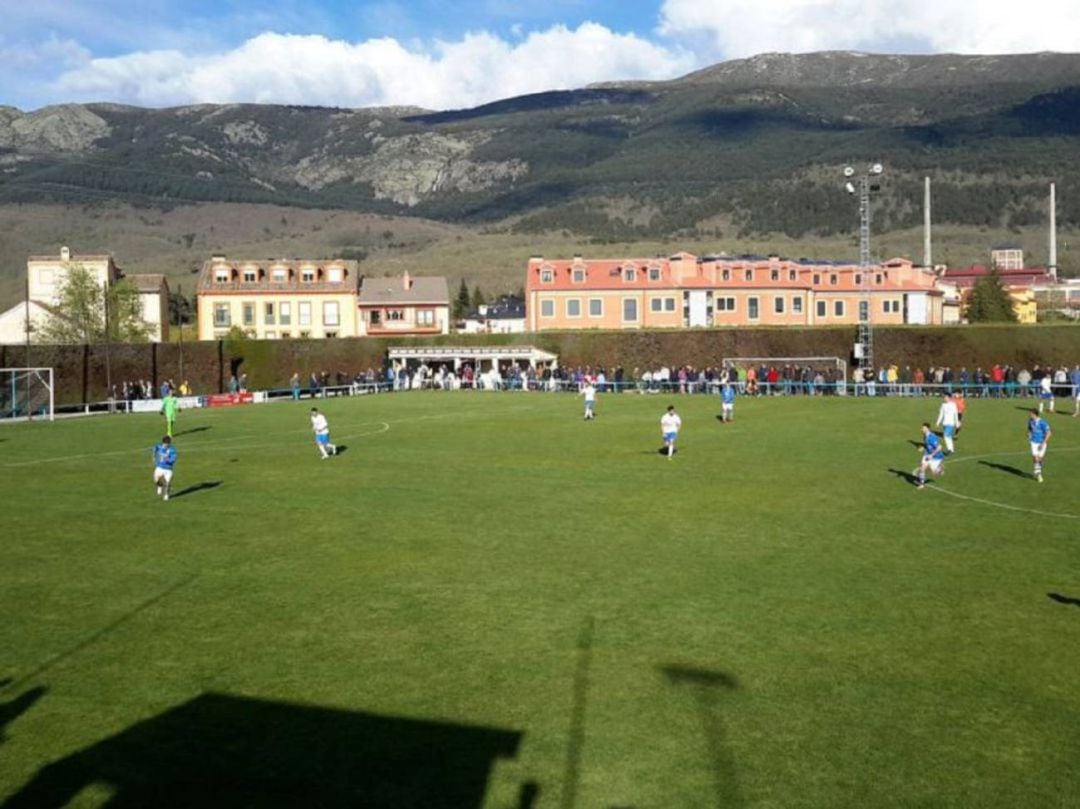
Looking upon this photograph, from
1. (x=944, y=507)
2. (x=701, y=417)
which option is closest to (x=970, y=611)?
(x=944, y=507)

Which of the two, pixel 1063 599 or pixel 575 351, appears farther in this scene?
pixel 575 351

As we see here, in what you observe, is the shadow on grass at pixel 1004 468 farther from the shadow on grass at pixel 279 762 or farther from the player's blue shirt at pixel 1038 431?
the shadow on grass at pixel 279 762

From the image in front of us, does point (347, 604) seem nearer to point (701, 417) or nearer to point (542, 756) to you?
point (542, 756)

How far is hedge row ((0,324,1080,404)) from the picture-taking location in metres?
65.1

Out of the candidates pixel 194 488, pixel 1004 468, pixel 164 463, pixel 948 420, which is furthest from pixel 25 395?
pixel 1004 468

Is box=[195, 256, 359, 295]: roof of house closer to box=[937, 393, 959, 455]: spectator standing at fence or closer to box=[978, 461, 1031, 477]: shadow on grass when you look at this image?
box=[937, 393, 959, 455]: spectator standing at fence

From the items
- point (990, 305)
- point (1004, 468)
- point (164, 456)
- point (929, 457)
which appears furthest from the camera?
point (990, 305)

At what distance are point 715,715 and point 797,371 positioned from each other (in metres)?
56.9

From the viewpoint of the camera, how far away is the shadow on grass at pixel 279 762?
9031mm

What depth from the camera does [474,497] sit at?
2422 centimetres

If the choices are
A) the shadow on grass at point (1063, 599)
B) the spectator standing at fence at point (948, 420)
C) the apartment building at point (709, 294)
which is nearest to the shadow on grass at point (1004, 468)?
the spectator standing at fence at point (948, 420)

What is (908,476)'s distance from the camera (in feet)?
88.0

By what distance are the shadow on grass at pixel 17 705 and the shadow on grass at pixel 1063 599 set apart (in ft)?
43.6

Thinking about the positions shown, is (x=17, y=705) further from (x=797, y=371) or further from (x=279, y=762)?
(x=797, y=371)
